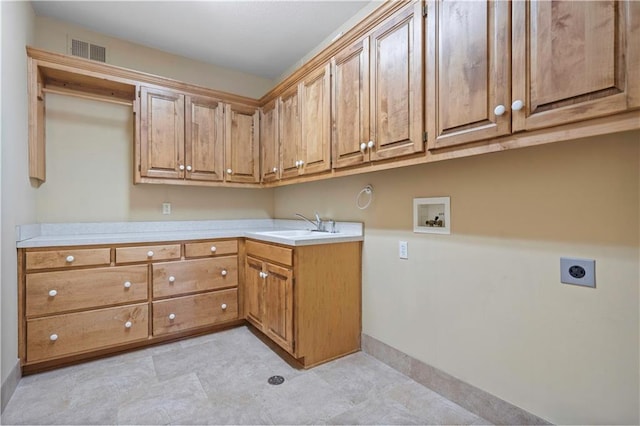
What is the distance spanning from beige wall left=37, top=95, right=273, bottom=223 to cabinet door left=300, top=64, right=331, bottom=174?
1.53m

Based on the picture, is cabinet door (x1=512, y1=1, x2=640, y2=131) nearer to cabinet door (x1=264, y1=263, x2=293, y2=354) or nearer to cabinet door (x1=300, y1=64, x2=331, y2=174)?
cabinet door (x1=300, y1=64, x2=331, y2=174)

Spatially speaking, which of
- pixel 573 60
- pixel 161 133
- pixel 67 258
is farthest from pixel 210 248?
pixel 573 60

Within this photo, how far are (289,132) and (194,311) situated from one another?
5.96 ft

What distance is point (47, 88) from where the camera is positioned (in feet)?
8.46

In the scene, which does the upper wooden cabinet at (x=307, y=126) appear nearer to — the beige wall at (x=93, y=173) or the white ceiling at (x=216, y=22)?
the white ceiling at (x=216, y=22)

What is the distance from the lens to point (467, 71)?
1.41 meters

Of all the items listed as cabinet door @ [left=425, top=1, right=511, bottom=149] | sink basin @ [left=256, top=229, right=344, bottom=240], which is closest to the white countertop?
sink basin @ [left=256, top=229, right=344, bottom=240]

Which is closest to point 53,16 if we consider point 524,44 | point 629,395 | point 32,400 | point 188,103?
point 188,103

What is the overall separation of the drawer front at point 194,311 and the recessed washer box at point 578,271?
8.18 ft

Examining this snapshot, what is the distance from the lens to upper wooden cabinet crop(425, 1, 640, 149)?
1.01 metres

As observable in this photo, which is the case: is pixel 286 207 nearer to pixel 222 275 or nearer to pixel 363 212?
pixel 222 275

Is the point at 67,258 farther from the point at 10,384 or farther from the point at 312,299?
the point at 312,299

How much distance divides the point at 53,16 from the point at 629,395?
446cm

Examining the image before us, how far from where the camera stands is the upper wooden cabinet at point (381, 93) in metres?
1.66
